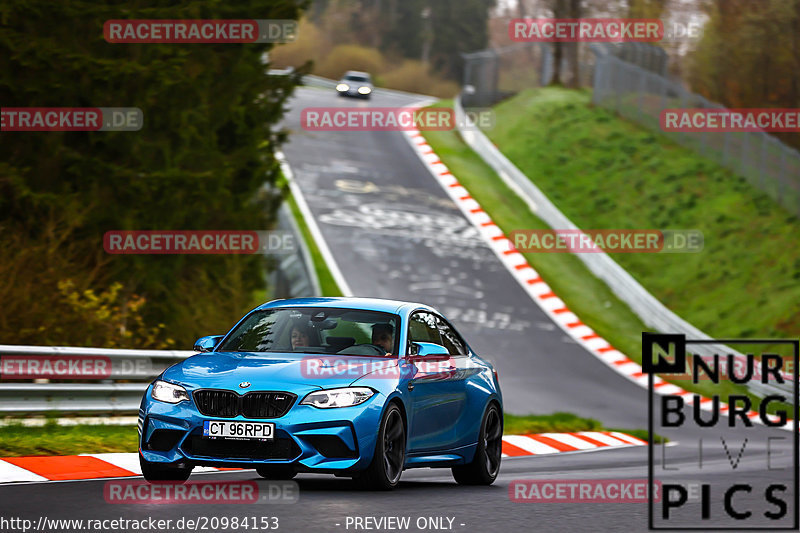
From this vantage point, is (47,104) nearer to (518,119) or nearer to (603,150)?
(603,150)

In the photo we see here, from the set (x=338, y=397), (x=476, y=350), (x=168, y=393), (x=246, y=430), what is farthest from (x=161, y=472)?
(x=476, y=350)

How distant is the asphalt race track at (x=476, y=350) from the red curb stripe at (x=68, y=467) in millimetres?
772

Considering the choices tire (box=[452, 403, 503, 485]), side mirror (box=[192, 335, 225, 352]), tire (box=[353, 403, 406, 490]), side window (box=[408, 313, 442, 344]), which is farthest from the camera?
tire (box=[452, 403, 503, 485])

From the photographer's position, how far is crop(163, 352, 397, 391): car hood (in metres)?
9.29

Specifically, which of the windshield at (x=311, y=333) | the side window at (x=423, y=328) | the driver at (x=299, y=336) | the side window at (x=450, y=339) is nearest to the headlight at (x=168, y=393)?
the windshield at (x=311, y=333)

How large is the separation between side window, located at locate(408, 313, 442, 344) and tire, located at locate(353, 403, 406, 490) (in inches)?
50.9

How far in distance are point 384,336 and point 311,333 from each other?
572 mm

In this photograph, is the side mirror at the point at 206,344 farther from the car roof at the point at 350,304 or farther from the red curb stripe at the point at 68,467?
the red curb stripe at the point at 68,467

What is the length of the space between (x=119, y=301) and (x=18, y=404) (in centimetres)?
570

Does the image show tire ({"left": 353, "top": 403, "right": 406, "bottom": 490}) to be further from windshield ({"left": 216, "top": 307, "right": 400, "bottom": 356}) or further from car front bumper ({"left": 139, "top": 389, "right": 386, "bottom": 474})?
windshield ({"left": 216, "top": 307, "right": 400, "bottom": 356})

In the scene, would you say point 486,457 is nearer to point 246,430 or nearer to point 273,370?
point 273,370

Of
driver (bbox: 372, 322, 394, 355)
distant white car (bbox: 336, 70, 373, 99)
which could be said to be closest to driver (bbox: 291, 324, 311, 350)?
driver (bbox: 372, 322, 394, 355)

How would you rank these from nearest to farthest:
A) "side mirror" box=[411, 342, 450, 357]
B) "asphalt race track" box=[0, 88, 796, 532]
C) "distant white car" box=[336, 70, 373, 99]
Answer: "asphalt race track" box=[0, 88, 796, 532]
"side mirror" box=[411, 342, 450, 357]
"distant white car" box=[336, 70, 373, 99]

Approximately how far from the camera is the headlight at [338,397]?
9.25 metres
